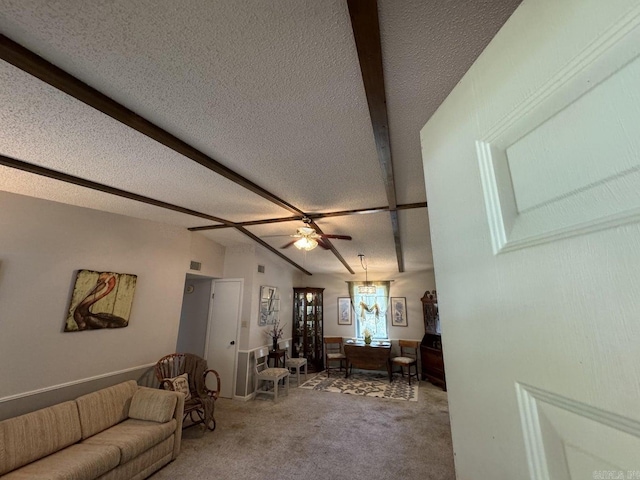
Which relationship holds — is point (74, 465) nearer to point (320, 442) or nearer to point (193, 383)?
point (193, 383)

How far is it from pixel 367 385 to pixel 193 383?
11.0 ft

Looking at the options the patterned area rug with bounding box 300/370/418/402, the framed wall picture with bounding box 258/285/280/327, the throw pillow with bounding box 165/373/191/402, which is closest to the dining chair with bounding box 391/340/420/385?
the patterned area rug with bounding box 300/370/418/402

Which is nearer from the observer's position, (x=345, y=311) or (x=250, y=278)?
(x=250, y=278)

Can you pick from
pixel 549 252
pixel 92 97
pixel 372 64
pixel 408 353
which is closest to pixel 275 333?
pixel 408 353

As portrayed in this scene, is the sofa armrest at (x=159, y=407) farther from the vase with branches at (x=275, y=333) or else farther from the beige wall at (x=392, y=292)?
the beige wall at (x=392, y=292)

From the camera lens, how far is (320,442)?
3.19m

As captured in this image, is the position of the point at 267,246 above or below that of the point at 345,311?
above

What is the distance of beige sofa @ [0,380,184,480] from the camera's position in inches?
80.4

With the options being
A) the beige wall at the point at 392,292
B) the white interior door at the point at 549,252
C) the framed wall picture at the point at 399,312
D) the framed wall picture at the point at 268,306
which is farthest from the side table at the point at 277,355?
the white interior door at the point at 549,252

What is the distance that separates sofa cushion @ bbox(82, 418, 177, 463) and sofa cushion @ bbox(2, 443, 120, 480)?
76mm

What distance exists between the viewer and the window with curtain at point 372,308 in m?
6.75

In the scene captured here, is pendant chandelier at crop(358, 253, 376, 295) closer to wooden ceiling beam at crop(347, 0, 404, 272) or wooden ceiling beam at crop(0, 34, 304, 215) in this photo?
wooden ceiling beam at crop(347, 0, 404, 272)

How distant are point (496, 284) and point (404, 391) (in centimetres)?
560

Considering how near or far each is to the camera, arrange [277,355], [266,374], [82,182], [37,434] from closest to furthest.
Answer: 1. [37,434]
2. [82,182]
3. [266,374]
4. [277,355]
